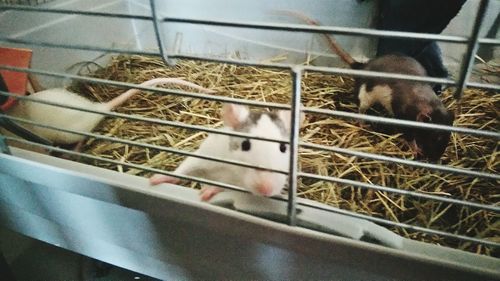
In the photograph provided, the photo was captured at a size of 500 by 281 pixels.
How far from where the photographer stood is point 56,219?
1.29m

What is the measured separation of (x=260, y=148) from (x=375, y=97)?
1.01m

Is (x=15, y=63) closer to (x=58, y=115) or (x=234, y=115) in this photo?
(x=58, y=115)

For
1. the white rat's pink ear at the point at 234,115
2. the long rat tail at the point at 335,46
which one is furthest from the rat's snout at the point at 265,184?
the long rat tail at the point at 335,46

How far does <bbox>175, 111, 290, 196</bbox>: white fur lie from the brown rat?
73cm

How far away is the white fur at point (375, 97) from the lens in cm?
185

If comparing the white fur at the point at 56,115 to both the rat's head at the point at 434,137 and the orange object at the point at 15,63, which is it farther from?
the rat's head at the point at 434,137

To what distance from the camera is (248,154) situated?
1064mm

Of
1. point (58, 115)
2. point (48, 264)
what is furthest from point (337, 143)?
point (48, 264)

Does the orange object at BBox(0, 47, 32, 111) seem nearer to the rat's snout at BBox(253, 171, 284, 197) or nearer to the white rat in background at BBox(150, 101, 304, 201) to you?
the white rat in background at BBox(150, 101, 304, 201)

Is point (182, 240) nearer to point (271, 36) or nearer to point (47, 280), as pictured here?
point (47, 280)

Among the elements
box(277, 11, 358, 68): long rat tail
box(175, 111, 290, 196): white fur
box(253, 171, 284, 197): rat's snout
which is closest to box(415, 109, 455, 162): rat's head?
box(277, 11, 358, 68): long rat tail

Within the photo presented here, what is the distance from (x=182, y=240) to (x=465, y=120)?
1340 mm

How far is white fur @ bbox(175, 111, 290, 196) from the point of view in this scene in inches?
38.2

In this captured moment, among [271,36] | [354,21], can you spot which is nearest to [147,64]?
[271,36]
